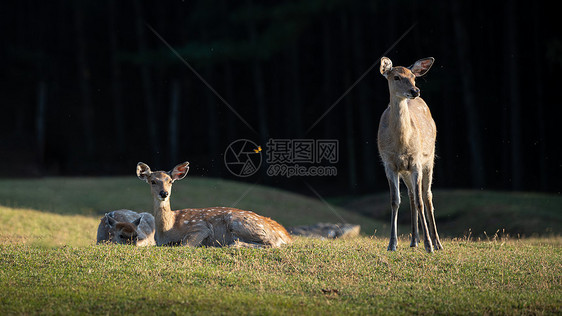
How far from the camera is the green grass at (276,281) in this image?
758 cm

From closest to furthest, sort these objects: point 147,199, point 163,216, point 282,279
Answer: point 282,279 < point 163,216 < point 147,199

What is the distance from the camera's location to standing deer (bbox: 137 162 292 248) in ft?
37.8

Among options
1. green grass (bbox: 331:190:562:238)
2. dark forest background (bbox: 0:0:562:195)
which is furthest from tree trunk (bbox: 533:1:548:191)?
green grass (bbox: 331:190:562:238)

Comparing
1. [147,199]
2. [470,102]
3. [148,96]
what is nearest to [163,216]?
[147,199]

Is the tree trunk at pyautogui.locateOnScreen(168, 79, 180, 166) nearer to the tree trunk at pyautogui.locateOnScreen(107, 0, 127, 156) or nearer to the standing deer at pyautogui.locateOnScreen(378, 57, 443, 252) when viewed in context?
the tree trunk at pyautogui.locateOnScreen(107, 0, 127, 156)

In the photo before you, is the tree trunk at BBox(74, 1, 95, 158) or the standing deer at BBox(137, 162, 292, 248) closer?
the standing deer at BBox(137, 162, 292, 248)

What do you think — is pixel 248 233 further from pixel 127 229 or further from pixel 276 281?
pixel 276 281

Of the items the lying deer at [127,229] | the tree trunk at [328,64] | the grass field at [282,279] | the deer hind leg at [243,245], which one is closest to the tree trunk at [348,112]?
the tree trunk at [328,64]

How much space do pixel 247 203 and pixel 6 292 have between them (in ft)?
53.7

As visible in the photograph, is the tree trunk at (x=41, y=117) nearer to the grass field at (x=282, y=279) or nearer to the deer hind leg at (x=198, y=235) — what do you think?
the grass field at (x=282, y=279)

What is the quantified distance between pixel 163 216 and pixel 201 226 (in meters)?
0.80

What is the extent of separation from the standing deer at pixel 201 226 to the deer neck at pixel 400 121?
9.97 feet

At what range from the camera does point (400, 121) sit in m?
11.2

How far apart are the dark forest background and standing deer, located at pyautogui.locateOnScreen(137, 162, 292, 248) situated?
18753 millimetres
